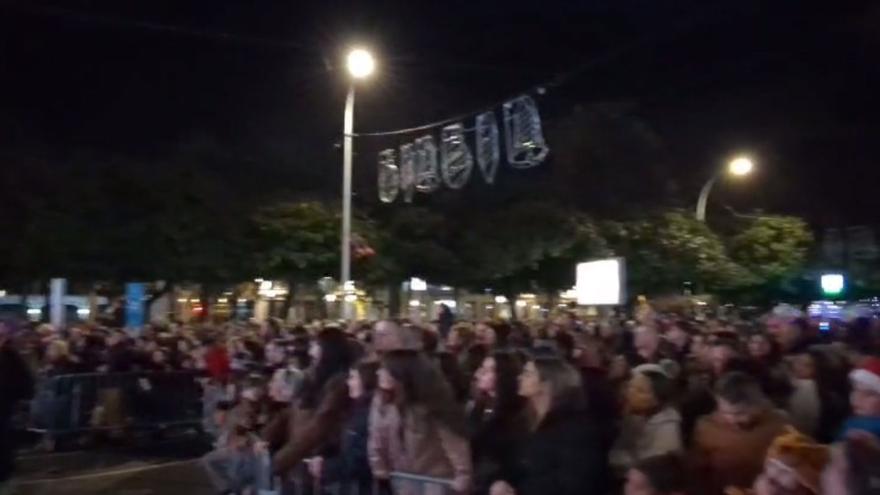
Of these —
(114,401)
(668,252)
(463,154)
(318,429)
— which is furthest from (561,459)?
(668,252)

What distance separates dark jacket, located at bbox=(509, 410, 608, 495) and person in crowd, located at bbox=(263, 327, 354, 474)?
2.12 meters

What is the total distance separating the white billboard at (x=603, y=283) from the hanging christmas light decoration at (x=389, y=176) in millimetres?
3962

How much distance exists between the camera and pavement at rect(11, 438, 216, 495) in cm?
A: 1398

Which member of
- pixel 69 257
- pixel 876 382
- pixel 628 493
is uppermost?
pixel 69 257

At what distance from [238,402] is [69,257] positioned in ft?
78.2

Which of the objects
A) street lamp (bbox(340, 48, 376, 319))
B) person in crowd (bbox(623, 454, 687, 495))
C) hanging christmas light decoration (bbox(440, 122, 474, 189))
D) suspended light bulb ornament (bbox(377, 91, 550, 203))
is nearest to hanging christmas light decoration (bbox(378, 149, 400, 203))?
suspended light bulb ornament (bbox(377, 91, 550, 203))

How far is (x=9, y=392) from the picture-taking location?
33.6 feet

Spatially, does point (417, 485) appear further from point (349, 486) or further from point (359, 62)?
point (359, 62)

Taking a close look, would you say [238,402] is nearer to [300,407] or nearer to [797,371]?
[300,407]

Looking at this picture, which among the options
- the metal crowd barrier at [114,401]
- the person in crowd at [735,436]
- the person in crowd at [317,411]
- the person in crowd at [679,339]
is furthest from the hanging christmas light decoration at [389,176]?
the person in crowd at [735,436]

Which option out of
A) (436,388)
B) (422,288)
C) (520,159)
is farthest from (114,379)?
(422,288)

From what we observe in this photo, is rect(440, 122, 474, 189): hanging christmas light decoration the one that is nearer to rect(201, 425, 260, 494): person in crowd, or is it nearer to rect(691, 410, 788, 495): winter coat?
rect(201, 425, 260, 494): person in crowd

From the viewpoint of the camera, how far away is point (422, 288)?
42.9 meters

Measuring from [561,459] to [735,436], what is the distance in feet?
2.76
